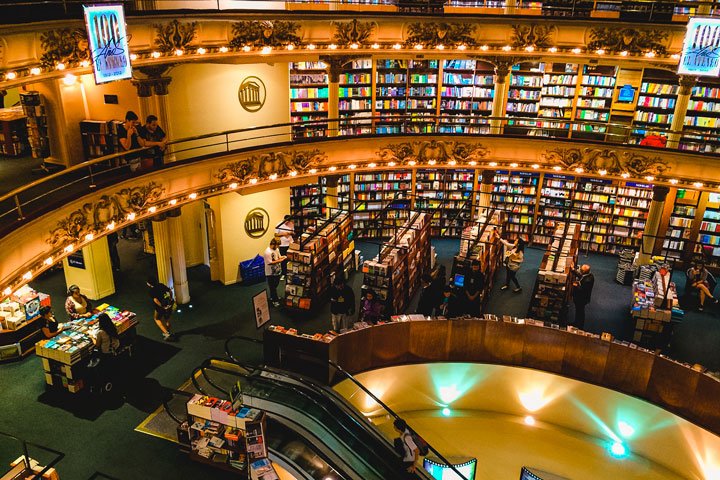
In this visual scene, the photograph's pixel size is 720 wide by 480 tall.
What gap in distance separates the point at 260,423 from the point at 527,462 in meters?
5.16

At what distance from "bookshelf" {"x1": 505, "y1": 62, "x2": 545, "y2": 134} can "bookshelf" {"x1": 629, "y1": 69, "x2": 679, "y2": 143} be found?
257 cm

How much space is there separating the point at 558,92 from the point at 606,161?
12.0ft

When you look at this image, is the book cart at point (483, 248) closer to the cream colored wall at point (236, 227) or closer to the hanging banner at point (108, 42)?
the cream colored wall at point (236, 227)

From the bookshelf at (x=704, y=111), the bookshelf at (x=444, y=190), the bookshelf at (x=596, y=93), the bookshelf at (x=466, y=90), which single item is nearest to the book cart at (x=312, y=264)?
the bookshelf at (x=444, y=190)

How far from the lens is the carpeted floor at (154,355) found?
28.7 feet

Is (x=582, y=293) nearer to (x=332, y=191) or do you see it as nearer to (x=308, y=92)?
(x=332, y=191)

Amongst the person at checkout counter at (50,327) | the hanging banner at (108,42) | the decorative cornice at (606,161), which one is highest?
the hanging banner at (108,42)

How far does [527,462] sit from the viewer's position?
10539 mm

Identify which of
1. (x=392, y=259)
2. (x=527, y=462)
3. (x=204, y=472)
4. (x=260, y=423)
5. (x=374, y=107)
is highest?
(x=374, y=107)

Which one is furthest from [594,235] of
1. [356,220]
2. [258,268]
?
[258,268]

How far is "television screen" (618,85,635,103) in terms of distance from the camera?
50.3ft

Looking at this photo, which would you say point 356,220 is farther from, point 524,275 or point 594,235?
point 594,235

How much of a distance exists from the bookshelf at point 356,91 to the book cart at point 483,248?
3.98 meters

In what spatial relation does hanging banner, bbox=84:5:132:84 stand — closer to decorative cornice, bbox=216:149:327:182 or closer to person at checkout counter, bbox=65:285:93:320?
decorative cornice, bbox=216:149:327:182
